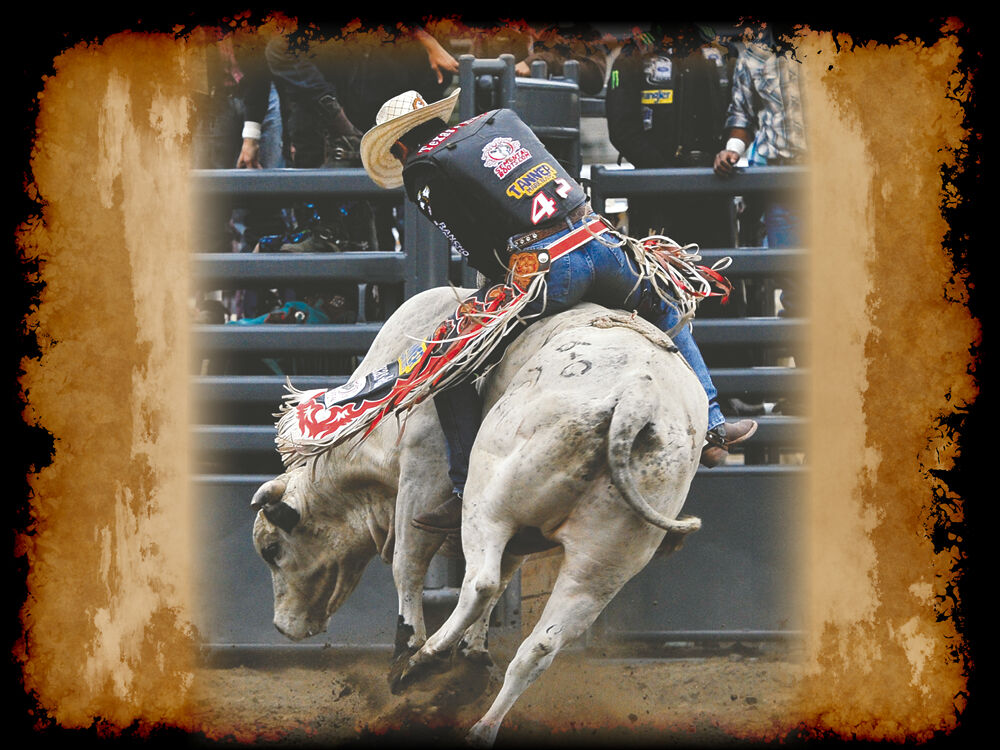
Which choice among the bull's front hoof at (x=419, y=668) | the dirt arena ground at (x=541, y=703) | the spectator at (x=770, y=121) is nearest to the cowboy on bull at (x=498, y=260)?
the bull's front hoof at (x=419, y=668)

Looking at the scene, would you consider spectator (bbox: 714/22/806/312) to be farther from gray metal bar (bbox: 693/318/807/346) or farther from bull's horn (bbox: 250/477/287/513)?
bull's horn (bbox: 250/477/287/513)

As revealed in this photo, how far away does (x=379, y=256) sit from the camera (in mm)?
5961

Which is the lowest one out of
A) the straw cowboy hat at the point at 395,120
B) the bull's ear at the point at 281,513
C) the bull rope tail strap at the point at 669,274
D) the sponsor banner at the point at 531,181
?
the bull's ear at the point at 281,513

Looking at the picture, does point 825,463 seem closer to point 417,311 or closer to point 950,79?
point 950,79

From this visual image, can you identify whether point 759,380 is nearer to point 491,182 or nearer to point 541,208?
point 541,208

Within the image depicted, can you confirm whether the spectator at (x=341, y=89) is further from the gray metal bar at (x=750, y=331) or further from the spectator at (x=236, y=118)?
the gray metal bar at (x=750, y=331)

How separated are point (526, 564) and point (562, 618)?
2.01m

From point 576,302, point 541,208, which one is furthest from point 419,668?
point 541,208

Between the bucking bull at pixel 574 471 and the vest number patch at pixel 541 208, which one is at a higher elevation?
the vest number patch at pixel 541 208

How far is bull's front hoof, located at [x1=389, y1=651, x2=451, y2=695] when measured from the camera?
4.24m

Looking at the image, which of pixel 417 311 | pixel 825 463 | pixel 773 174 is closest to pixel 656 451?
pixel 417 311

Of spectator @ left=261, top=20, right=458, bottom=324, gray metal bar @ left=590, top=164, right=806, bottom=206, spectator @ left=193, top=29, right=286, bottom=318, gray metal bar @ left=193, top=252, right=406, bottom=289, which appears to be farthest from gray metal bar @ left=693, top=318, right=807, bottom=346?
spectator @ left=193, top=29, right=286, bottom=318

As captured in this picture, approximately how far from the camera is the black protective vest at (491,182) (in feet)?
14.2

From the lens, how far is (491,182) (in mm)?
4324
